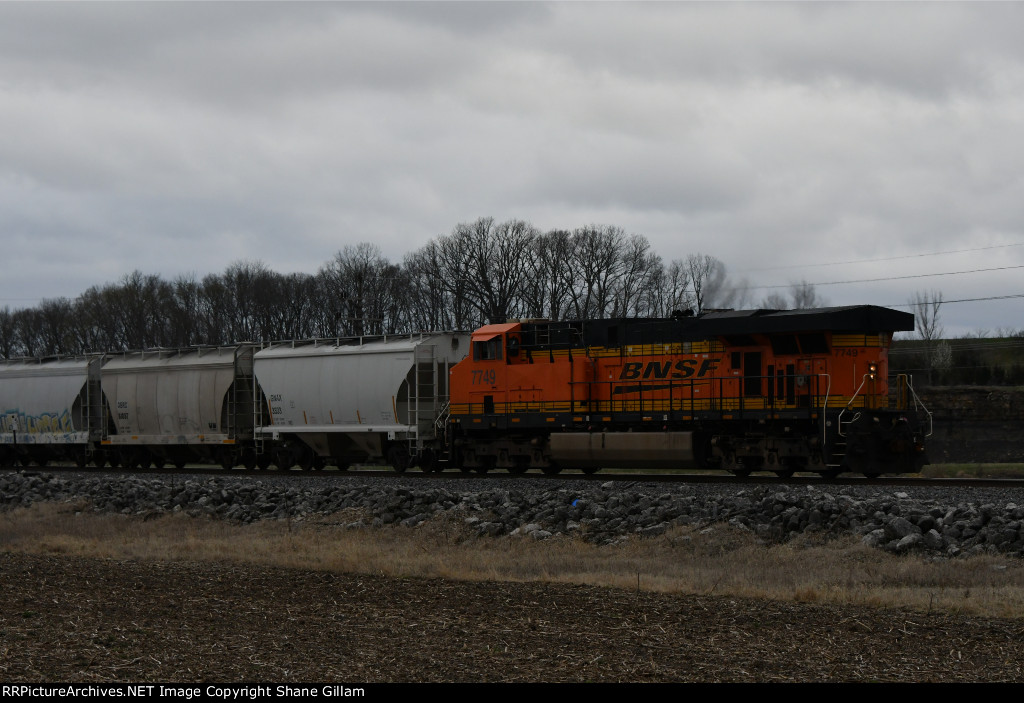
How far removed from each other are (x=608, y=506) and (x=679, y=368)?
810cm

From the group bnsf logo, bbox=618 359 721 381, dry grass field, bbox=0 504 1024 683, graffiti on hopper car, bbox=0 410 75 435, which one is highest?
bnsf logo, bbox=618 359 721 381

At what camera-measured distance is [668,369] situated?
24.4 meters

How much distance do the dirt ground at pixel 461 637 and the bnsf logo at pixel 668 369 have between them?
1299 centimetres

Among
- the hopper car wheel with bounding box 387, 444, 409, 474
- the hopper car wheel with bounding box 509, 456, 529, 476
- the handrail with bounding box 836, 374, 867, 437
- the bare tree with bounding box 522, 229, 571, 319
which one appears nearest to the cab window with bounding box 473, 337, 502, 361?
the hopper car wheel with bounding box 509, 456, 529, 476

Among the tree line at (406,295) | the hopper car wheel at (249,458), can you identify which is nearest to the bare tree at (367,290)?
the tree line at (406,295)

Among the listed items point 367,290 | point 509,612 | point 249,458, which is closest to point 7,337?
point 367,290

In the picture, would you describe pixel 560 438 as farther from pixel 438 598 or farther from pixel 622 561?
pixel 438 598

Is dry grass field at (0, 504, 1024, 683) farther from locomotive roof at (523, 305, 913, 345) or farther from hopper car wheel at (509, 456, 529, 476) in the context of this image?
hopper car wheel at (509, 456, 529, 476)

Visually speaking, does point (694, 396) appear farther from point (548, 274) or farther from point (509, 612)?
point (548, 274)

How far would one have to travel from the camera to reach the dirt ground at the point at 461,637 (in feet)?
24.2

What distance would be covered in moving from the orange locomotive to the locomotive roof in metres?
0.03

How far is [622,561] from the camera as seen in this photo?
13.7m

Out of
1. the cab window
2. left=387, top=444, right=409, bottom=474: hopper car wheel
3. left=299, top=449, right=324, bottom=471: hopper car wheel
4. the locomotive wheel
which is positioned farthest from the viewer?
left=299, top=449, right=324, bottom=471: hopper car wheel

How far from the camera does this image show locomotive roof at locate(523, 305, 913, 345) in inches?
866
